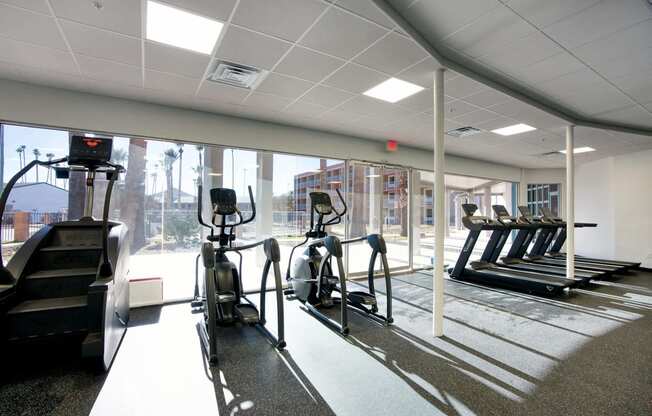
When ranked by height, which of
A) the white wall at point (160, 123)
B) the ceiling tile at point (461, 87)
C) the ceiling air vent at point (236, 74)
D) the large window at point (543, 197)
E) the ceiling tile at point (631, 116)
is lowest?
the large window at point (543, 197)

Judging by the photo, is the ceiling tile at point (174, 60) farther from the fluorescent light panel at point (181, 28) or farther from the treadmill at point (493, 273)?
the treadmill at point (493, 273)

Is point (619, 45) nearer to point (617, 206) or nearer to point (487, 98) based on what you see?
point (487, 98)

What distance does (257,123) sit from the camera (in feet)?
16.3

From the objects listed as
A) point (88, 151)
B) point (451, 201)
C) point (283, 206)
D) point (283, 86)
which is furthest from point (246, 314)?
point (451, 201)

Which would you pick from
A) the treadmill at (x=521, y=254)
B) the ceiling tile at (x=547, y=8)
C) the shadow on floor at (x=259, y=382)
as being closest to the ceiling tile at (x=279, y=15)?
the ceiling tile at (x=547, y=8)

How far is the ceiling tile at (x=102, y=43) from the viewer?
8.46ft

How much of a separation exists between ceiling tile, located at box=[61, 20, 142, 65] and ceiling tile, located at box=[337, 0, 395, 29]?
1870 mm

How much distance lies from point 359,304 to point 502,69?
124 inches

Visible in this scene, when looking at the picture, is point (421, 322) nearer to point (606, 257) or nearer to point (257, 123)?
point (257, 123)

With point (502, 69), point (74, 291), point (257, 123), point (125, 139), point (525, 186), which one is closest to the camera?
point (74, 291)

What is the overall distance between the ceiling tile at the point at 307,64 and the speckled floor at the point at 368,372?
2788 millimetres

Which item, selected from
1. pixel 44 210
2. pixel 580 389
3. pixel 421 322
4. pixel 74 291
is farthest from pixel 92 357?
pixel 580 389

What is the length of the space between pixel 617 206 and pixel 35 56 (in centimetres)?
1128

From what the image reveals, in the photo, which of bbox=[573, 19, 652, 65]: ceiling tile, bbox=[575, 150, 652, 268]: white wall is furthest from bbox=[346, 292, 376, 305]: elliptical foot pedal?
bbox=[575, 150, 652, 268]: white wall
